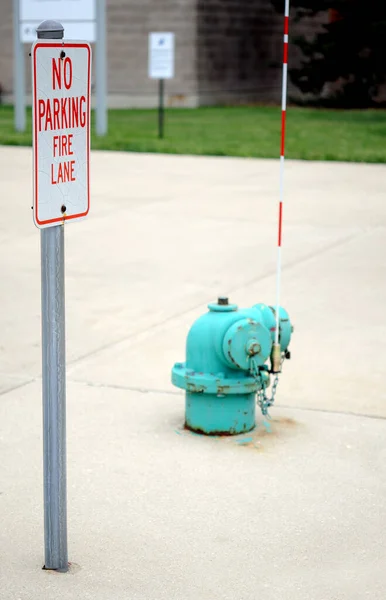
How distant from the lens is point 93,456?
4.41 meters

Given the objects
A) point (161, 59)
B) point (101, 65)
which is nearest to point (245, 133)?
point (161, 59)

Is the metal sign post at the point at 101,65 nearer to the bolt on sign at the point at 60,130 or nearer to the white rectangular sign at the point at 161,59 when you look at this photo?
the white rectangular sign at the point at 161,59

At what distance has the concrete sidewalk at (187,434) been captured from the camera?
3.43 metres

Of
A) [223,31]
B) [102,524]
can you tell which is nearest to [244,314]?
[102,524]

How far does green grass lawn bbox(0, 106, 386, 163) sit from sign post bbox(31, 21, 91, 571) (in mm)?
13006

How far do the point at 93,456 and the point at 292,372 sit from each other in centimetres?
153

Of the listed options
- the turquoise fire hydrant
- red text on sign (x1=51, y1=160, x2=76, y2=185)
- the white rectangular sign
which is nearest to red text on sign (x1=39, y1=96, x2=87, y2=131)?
red text on sign (x1=51, y1=160, x2=76, y2=185)

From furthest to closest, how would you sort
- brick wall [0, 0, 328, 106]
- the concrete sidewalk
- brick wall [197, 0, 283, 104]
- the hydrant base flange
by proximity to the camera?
brick wall [197, 0, 283, 104]
brick wall [0, 0, 328, 106]
the hydrant base flange
the concrete sidewalk

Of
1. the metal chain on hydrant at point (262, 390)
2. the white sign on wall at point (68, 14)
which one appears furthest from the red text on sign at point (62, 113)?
the white sign on wall at point (68, 14)

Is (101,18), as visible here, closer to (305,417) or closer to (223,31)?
(223,31)

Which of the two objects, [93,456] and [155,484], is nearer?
[155,484]

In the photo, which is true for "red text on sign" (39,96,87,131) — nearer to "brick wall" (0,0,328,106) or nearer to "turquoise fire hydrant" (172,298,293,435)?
"turquoise fire hydrant" (172,298,293,435)

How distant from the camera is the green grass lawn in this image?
16969mm

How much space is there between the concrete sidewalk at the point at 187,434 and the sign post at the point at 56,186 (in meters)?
0.34
